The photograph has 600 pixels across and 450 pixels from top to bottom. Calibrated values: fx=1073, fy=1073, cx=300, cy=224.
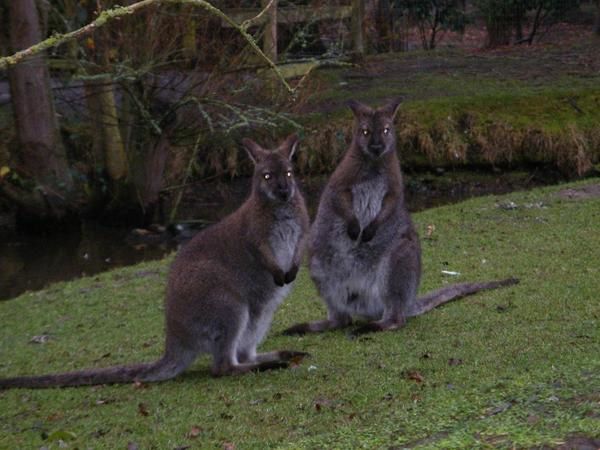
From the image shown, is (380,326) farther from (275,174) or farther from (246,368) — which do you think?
(275,174)

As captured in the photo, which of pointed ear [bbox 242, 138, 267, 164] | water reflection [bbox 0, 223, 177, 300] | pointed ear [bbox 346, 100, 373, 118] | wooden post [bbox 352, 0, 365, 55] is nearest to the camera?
pointed ear [bbox 242, 138, 267, 164]

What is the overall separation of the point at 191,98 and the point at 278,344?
692cm

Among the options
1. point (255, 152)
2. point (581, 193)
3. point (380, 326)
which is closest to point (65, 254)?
point (581, 193)

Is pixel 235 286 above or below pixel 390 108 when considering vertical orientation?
below

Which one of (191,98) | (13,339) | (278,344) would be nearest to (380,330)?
(278,344)

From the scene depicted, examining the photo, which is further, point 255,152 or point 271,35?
point 271,35

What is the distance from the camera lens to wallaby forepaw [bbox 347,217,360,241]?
7.43 metres

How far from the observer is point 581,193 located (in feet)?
40.6

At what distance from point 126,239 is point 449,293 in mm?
7963

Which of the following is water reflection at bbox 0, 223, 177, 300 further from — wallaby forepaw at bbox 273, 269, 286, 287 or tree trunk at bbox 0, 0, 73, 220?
wallaby forepaw at bbox 273, 269, 286, 287

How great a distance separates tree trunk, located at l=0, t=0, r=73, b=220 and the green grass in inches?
222

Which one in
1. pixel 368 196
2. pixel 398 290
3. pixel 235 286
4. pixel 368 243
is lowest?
pixel 398 290

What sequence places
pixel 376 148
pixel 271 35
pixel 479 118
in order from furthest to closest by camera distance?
1. pixel 479 118
2. pixel 271 35
3. pixel 376 148

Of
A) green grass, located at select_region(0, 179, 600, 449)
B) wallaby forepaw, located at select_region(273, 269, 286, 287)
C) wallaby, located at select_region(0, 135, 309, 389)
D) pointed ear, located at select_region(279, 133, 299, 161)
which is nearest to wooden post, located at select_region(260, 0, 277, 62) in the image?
green grass, located at select_region(0, 179, 600, 449)
